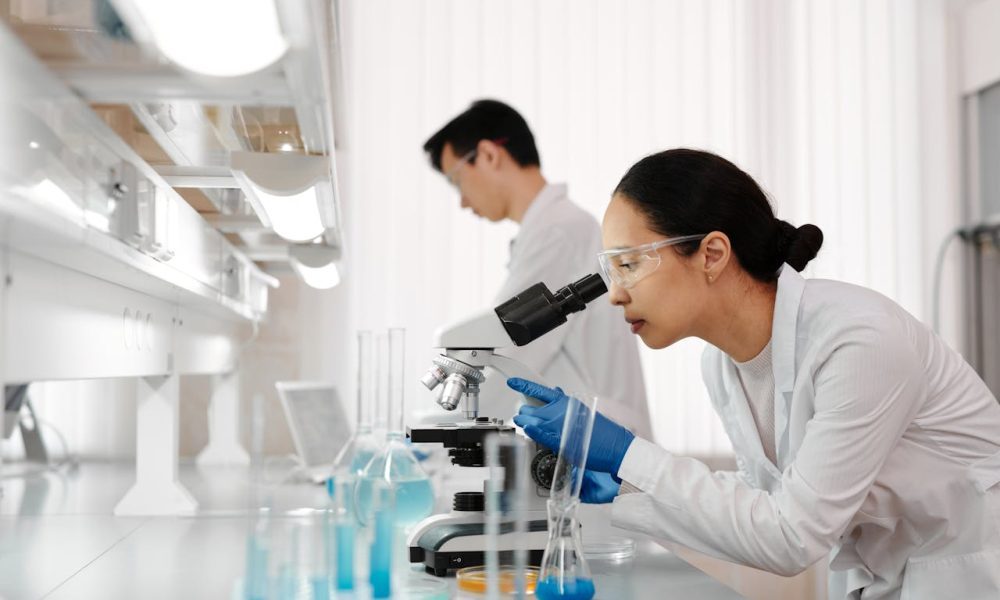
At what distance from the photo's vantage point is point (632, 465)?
4.48ft

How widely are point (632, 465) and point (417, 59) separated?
2738 millimetres

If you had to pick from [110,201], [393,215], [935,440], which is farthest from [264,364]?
[935,440]

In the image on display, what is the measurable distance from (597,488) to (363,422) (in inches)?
32.0

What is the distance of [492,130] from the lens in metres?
2.59

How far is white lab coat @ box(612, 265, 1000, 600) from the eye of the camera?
1290 millimetres

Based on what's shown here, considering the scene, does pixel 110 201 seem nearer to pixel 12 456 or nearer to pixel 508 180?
pixel 508 180

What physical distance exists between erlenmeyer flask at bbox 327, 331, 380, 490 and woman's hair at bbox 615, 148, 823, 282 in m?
0.70

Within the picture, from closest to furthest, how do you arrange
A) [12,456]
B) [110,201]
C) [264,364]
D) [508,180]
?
[110,201] < [508,180] < [12,456] < [264,364]

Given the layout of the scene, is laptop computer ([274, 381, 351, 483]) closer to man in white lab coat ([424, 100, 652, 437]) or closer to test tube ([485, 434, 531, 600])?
man in white lab coat ([424, 100, 652, 437])

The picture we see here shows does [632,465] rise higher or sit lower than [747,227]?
lower

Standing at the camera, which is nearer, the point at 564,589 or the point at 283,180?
the point at 564,589

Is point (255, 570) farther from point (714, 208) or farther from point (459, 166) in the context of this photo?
point (459, 166)

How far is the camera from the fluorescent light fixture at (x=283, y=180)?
128 centimetres

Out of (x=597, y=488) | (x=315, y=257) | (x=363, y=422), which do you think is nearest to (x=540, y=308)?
(x=597, y=488)
